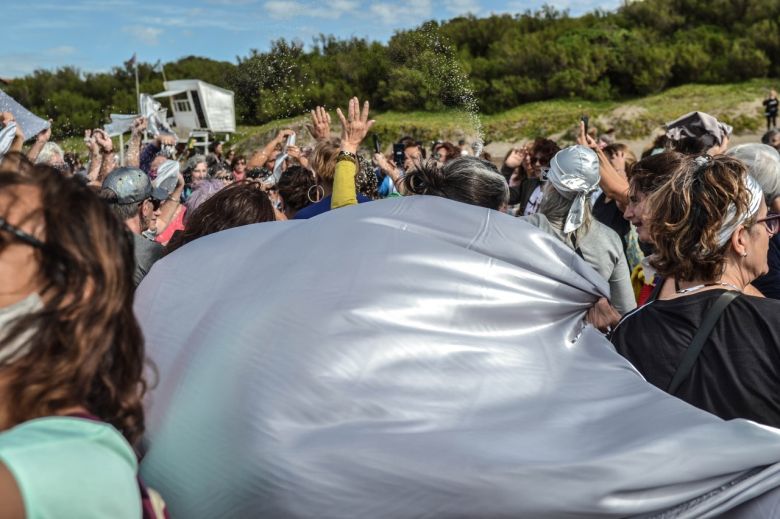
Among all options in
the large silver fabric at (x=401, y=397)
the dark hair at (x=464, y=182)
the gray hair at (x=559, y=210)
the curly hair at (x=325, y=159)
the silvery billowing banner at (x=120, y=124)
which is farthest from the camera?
the silvery billowing banner at (x=120, y=124)

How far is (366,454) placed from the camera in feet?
4.91

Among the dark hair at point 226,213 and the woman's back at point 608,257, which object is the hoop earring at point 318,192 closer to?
the woman's back at point 608,257

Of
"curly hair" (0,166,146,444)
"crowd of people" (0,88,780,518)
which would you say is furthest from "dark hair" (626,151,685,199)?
"curly hair" (0,166,146,444)

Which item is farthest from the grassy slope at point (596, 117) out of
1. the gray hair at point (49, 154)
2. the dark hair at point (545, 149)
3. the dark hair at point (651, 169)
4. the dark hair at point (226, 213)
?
the dark hair at point (226, 213)

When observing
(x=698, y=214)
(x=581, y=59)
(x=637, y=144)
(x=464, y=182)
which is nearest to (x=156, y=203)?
(x=464, y=182)

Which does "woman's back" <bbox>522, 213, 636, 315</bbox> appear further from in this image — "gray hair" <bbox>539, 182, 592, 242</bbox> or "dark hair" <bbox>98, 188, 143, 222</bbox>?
"dark hair" <bbox>98, 188, 143, 222</bbox>

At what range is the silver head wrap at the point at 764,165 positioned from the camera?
3879mm

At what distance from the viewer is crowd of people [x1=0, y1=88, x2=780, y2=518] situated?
4.03ft

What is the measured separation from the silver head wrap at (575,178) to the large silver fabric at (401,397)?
214 centimetres

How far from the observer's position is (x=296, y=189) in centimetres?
511

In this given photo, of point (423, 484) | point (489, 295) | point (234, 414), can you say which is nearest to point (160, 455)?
point (234, 414)

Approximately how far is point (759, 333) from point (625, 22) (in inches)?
1578

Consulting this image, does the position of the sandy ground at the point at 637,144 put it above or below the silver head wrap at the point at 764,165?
below

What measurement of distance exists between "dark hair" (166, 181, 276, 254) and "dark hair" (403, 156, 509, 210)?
717 millimetres
